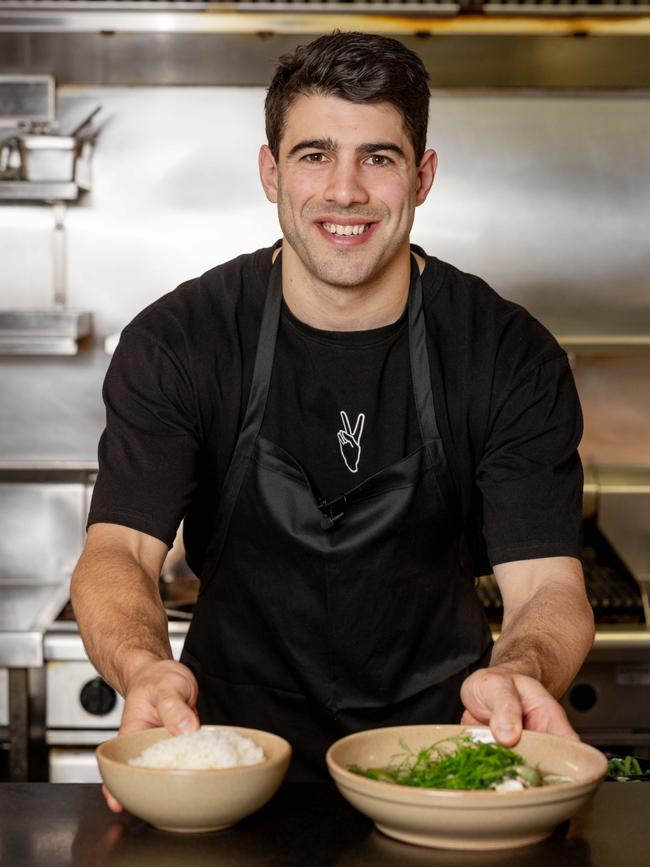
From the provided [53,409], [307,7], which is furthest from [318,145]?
[53,409]

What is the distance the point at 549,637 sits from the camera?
1641mm

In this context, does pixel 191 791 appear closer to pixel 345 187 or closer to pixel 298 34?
pixel 345 187

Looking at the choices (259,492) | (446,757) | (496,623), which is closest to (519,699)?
(446,757)

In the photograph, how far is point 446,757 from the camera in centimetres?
130

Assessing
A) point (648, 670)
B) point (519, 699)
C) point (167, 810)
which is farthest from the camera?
point (648, 670)

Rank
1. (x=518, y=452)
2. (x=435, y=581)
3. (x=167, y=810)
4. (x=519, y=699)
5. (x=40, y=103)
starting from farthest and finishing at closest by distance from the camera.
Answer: (x=40, y=103)
(x=435, y=581)
(x=518, y=452)
(x=519, y=699)
(x=167, y=810)

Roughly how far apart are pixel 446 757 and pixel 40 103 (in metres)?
2.57

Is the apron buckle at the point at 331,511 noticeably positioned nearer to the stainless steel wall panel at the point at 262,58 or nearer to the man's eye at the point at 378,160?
the man's eye at the point at 378,160

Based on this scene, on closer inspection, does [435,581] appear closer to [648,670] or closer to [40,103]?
[648,670]

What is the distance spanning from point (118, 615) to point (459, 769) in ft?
1.84

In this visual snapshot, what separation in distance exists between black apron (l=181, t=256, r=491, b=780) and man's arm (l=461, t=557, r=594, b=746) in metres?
0.23

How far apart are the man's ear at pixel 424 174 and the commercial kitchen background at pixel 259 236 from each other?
1.48 metres

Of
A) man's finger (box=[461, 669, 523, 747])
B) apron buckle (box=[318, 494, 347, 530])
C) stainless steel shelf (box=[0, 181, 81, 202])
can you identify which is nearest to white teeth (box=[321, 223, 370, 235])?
apron buckle (box=[318, 494, 347, 530])

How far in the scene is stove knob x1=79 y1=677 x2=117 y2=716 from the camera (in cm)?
276
